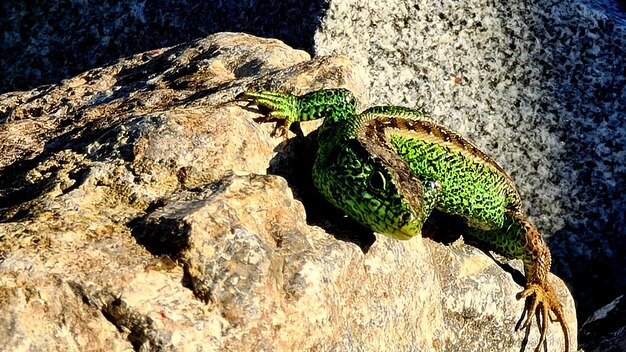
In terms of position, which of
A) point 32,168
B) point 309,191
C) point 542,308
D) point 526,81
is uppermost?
point 32,168

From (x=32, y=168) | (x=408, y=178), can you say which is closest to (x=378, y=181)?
(x=408, y=178)

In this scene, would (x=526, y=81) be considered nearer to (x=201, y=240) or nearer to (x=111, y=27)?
(x=111, y=27)

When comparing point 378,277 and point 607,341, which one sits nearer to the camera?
point 378,277

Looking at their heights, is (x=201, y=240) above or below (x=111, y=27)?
above

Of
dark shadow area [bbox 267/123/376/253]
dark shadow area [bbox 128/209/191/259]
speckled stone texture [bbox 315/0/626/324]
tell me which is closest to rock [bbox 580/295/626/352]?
speckled stone texture [bbox 315/0/626/324]

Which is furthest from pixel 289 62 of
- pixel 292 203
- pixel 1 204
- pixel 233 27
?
pixel 1 204

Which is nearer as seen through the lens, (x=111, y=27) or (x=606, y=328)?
(x=606, y=328)

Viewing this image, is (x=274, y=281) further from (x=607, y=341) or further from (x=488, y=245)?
(x=607, y=341)
